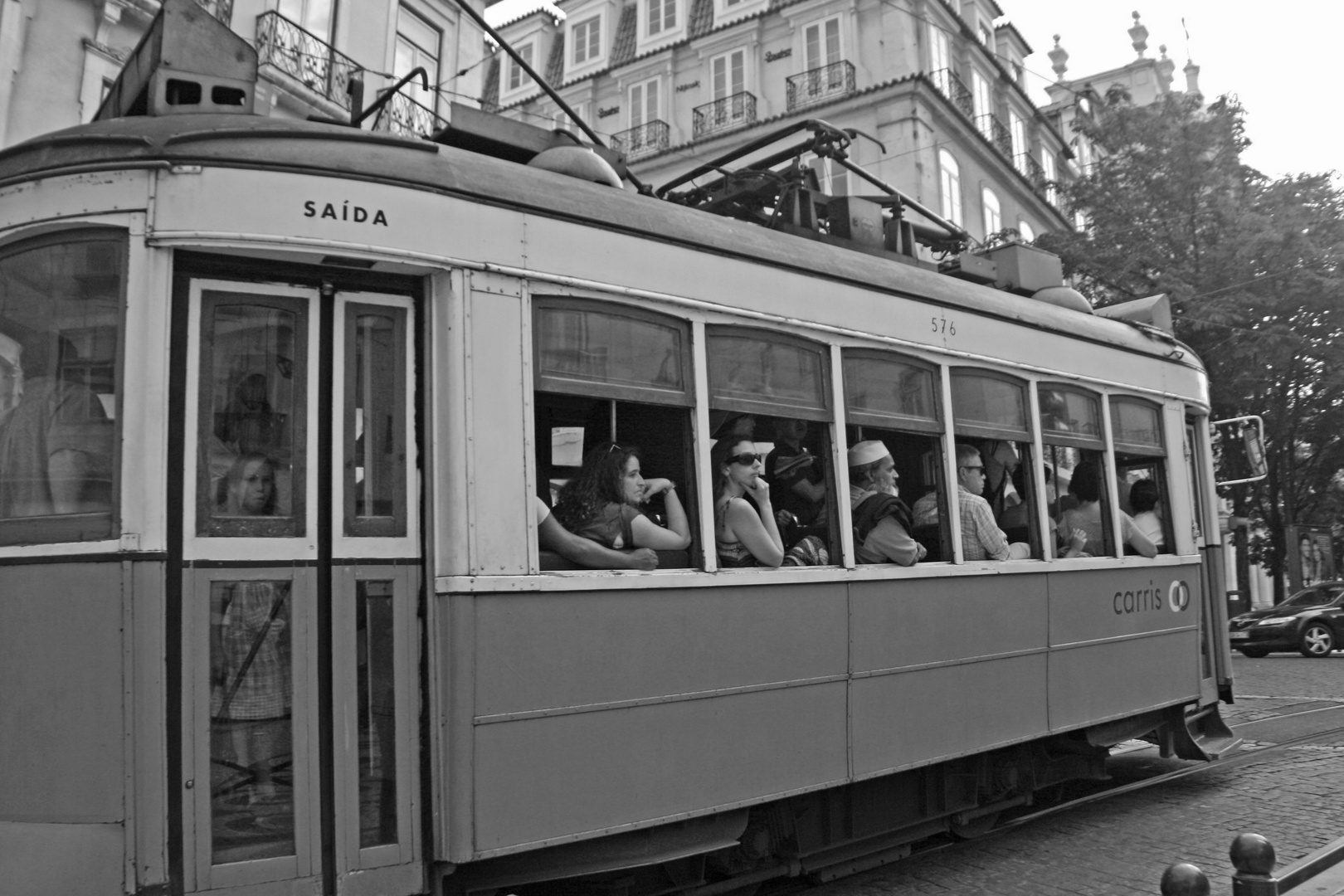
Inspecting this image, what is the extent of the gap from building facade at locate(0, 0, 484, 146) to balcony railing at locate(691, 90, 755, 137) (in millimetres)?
9411

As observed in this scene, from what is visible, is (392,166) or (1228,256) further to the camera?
(1228,256)

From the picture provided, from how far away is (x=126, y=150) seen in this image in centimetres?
370

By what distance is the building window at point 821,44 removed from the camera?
84.7 ft

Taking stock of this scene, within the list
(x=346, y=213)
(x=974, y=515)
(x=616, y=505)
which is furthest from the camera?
(x=974, y=515)

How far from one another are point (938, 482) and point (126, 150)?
3752mm

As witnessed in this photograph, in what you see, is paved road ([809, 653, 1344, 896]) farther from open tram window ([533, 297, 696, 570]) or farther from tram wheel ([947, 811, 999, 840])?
open tram window ([533, 297, 696, 570])

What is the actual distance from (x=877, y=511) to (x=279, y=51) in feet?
38.0

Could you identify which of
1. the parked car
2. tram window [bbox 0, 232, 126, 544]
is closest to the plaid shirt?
tram window [bbox 0, 232, 126, 544]

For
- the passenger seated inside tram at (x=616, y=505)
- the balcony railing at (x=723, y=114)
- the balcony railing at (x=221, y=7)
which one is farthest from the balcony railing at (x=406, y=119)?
the balcony railing at (x=723, y=114)

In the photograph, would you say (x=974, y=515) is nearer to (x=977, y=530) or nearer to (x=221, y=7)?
(x=977, y=530)

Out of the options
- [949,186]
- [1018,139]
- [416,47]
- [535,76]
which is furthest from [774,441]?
[1018,139]

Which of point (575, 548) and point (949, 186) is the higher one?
point (949, 186)

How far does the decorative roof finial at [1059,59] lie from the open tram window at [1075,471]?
38468 mm

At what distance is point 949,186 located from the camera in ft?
84.2
